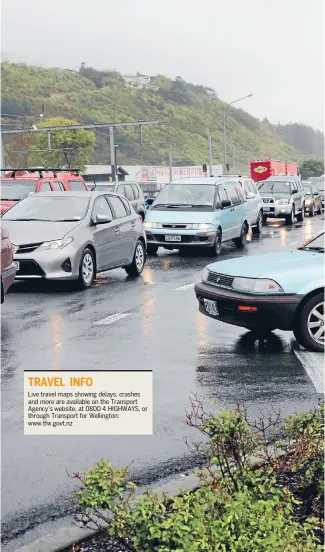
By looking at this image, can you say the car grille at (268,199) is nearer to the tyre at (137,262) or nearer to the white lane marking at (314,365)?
the tyre at (137,262)

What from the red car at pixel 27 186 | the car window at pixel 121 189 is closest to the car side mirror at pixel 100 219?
the red car at pixel 27 186

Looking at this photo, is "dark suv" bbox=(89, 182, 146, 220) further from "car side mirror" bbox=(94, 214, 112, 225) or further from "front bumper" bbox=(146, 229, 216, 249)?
"car side mirror" bbox=(94, 214, 112, 225)

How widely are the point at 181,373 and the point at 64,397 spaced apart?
3895 mm

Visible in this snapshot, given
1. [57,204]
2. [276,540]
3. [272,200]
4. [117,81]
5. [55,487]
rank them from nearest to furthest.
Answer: [276,540], [55,487], [57,204], [272,200], [117,81]

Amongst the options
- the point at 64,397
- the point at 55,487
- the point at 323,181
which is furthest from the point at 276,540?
the point at 323,181

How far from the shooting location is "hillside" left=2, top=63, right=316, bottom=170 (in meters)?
115

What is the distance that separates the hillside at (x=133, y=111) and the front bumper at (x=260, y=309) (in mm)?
92393

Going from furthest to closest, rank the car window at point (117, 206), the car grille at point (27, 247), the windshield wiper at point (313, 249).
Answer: the car window at point (117, 206) → the car grille at point (27, 247) → the windshield wiper at point (313, 249)

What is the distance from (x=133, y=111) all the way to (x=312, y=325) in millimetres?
114970

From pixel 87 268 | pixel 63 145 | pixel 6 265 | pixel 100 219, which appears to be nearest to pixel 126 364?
pixel 6 265

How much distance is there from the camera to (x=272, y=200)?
34875mm

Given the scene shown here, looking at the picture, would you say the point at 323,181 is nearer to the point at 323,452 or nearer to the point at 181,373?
the point at 181,373

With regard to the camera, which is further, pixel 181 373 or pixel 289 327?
pixel 289 327

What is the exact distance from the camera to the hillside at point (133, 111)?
378 ft
